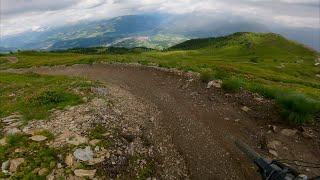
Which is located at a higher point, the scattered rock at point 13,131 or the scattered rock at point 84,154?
the scattered rock at point 13,131

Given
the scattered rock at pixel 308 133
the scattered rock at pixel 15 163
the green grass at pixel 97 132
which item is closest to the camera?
the scattered rock at pixel 15 163

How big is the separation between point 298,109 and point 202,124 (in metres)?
5.96

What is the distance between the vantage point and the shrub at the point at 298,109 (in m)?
24.0

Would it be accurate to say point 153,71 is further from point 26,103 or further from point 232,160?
point 232,160

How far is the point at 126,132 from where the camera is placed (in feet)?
72.6

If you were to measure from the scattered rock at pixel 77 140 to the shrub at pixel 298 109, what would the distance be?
12374 mm

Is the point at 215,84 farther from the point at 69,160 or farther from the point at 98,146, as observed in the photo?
the point at 69,160

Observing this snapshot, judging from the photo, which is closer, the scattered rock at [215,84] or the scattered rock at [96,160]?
the scattered rock at [96,160]

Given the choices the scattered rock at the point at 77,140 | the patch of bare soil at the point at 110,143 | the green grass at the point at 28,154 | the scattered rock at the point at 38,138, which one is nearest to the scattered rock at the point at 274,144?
the patch of bare soil at the point at 110,143

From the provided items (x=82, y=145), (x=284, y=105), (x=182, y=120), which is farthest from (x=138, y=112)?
(x=284, y=105)

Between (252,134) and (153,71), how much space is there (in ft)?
75.2

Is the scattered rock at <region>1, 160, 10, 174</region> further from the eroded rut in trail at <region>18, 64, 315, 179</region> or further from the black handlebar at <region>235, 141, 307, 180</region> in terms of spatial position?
the black handlebar at <region>235, 141, 307, 180</region>

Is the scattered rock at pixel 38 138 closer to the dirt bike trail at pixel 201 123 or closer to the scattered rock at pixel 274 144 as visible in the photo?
the dirt bike trail at pixel 201 123

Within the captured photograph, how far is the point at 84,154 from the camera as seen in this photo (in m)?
19.1
